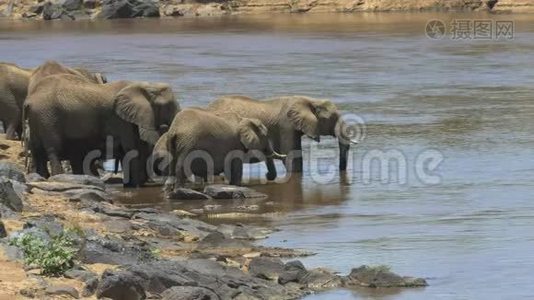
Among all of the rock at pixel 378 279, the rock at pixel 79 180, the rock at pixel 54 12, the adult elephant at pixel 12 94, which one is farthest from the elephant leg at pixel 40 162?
the rock at pixel 54 12

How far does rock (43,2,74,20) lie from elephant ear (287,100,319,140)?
61599 millimetres

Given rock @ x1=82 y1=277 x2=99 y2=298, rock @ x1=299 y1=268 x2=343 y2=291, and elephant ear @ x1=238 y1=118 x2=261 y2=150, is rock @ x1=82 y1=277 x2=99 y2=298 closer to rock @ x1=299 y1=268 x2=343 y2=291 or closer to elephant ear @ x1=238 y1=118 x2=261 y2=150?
rock @ x1=299 y1=268 x2=343 y2=291

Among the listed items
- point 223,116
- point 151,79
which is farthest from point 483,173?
point 151,79

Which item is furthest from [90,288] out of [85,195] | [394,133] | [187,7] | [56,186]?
[187,7]

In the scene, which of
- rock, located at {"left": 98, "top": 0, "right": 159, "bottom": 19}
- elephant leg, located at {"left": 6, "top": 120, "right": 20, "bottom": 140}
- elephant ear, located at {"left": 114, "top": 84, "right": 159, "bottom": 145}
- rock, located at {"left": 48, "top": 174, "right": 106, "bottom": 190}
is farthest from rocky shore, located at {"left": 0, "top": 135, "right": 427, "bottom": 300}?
rock, located at {"left": 98, "top": 0, "right": 159, "bottom": 19}

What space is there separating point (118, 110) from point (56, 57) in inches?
1130

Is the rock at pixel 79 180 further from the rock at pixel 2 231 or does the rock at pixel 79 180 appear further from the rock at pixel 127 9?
the rock at pixel 127 9

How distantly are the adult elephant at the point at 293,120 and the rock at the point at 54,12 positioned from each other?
61400mm

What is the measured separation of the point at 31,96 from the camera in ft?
63.1

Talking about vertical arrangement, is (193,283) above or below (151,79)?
above

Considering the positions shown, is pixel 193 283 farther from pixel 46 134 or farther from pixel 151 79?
pixel 151 79

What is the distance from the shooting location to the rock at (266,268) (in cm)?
1208

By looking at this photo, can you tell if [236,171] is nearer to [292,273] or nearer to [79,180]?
[79,180]

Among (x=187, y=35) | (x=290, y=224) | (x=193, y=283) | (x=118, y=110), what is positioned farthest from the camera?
(x=187, y=35)
